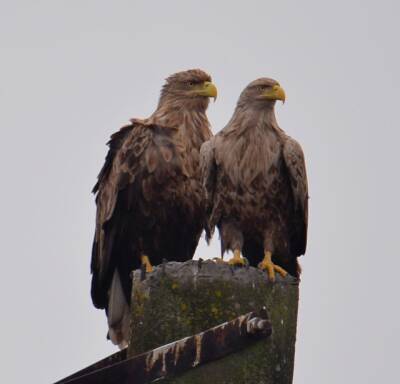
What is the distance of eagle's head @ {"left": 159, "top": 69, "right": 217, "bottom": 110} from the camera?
9.78 m

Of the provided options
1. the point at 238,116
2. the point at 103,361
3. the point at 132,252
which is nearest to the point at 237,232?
the point at 238,116

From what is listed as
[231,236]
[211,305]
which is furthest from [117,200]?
[211,305]

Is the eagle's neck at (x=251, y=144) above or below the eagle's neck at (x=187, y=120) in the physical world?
below

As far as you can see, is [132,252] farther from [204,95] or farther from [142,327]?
[142,327]

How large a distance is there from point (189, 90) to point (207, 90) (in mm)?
238

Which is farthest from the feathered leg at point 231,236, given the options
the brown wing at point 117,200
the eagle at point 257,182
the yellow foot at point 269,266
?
the brown wing at point 117,200

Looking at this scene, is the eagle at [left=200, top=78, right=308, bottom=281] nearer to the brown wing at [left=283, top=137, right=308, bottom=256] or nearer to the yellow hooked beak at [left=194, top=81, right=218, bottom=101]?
the brown wing at [left=283, top=137, right=308, bottom=256]

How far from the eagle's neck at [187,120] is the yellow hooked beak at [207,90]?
88 millimetres

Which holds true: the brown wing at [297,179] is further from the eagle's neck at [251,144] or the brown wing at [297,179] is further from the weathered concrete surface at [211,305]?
the weathered concrete surface at [211,305]

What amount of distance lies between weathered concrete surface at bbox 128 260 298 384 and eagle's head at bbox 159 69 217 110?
4646 mm

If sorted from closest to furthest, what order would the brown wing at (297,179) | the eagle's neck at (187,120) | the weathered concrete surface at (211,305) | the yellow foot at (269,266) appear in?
the weathered concrete surface at (211,305) < the yellow foot at (269,266) < the brown wing at (297,179) < the eagle's neck at (187,120)

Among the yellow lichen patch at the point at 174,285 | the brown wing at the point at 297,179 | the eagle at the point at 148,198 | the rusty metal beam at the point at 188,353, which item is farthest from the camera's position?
the eagle at the point at 148,198

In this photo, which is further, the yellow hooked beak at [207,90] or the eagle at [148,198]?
the yellow hooked beak at [207,90]

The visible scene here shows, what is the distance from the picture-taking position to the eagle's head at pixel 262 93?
334 inches
